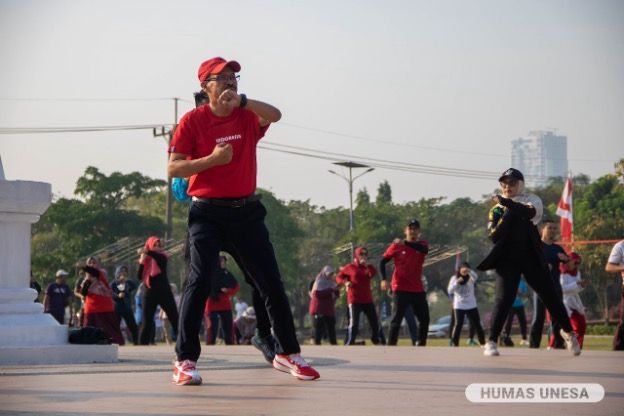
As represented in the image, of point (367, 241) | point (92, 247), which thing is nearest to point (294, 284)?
point (367, 241)

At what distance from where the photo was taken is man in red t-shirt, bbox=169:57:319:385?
313 inches

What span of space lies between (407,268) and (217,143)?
1054 centimetres

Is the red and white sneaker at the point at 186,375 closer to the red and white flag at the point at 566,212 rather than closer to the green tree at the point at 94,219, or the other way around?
the red and white flag at the point at 566,212

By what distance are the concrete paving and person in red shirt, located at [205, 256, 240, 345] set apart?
829 centimetres

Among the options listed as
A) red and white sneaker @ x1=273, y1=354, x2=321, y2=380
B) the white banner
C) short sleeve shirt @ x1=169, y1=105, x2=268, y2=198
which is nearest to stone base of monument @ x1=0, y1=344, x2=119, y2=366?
red and white sneaker @ x1=273, y1=354, x2=321, y2=380

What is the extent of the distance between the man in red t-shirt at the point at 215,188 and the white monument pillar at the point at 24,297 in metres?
3.20

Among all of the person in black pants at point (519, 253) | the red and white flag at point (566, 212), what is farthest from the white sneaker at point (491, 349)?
the red and white flag at point (566, 212)

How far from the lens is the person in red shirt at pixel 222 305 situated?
2023 centimetres

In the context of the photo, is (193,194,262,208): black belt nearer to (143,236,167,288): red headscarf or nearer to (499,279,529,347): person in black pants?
(143,236,167,288): red headscarf

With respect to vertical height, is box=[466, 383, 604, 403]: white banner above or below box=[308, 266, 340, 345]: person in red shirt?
below

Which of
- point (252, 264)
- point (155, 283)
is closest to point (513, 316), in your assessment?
point (155, 283)

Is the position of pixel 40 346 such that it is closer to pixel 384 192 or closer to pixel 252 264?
pixel 252 264

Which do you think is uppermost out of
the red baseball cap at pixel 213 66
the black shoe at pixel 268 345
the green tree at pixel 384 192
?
the green tree at pixel 384 192

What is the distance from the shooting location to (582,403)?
257 inches
